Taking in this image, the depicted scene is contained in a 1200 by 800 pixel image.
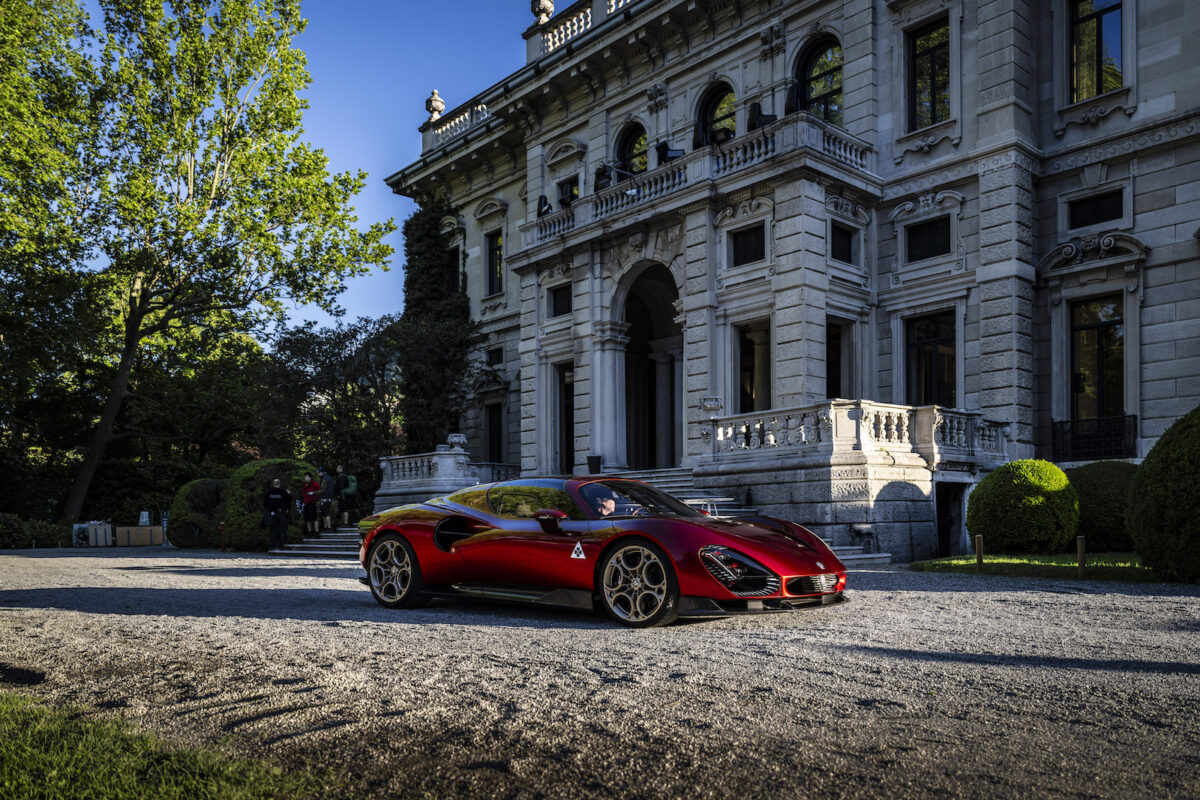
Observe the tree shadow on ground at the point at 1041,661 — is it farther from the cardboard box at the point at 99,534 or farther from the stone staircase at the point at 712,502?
the cardboard box at the point at 99,534

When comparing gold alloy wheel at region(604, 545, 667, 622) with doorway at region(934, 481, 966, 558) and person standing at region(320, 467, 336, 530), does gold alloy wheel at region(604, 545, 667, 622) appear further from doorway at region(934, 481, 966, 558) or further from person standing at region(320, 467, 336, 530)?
person standing at region(320, 467, 336, 530)

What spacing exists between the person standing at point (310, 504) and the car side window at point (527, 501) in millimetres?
14756

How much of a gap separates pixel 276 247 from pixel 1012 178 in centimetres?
2354

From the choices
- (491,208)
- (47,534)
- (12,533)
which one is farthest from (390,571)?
(47,534)

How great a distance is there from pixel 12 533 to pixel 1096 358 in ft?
100.0

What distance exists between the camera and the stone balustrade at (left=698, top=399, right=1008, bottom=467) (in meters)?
16.4

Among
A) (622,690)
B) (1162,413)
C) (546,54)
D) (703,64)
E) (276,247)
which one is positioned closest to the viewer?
(622,690)

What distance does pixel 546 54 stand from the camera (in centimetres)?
3014

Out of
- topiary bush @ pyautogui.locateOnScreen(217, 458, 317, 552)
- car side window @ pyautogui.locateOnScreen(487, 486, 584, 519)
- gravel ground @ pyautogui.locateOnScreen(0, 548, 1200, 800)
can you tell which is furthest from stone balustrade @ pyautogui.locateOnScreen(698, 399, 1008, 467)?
topiary bush @ pyautogui.locateOnScreen(217, 458, 317, 552)

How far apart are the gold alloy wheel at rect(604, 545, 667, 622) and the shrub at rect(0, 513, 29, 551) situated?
92.0 feet

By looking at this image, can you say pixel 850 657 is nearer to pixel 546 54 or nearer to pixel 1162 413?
pixel 1162 413

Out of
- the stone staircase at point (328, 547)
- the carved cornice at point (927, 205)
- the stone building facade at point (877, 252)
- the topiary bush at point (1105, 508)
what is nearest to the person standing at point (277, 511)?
the stone staircase at point (328, 547)

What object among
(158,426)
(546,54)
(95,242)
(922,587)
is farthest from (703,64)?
(158,426)

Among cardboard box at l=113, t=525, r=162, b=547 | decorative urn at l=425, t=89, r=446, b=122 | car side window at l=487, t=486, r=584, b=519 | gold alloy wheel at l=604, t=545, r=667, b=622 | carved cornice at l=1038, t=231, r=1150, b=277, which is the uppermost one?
decorative urn at l=425, t=89, r=446, b=122
